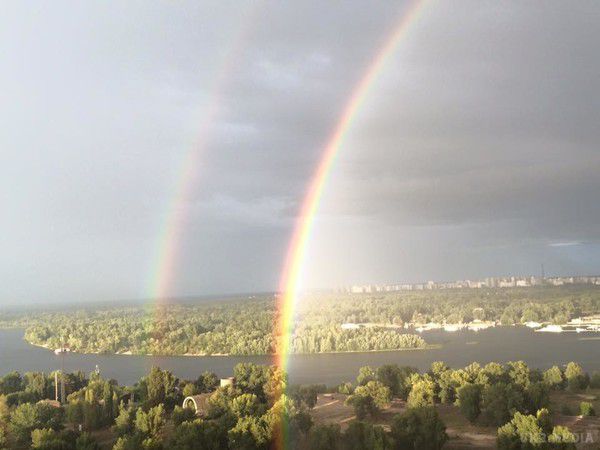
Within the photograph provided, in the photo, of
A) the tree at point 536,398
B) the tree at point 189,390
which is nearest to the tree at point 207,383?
the tree at point 189,390

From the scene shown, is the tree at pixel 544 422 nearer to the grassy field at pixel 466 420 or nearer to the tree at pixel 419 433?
the grassy field at pixel 466 420

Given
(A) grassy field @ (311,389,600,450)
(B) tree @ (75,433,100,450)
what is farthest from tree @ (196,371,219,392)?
(B) tree @ (75,433,100,450)

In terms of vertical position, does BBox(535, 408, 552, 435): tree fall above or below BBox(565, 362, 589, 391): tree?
above

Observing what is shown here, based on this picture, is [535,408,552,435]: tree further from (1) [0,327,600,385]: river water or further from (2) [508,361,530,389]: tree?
(1) [0,327,600,385]: river water

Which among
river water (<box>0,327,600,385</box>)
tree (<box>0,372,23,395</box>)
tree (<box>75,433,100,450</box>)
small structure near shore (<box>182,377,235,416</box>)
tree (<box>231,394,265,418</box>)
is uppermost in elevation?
tree (<box>231,394,265,418</box>)

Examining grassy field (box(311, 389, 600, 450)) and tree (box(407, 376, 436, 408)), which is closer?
grassy field (box(311, 389, 600, 450))

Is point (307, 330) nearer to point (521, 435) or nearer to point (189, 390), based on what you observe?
point (189, 390)
